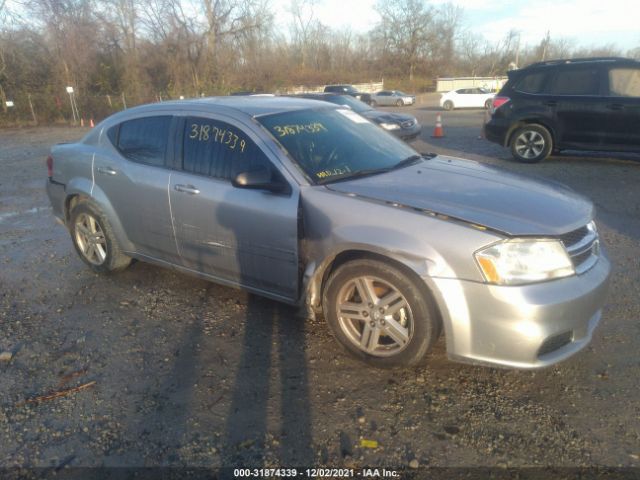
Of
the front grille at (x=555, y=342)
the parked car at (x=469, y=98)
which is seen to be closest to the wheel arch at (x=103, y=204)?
the front grille at (x=555, y=342)

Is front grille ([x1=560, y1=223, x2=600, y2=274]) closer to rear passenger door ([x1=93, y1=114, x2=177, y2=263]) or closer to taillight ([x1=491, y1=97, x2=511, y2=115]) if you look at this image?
rear passenger door ([x1=93, y1=114, x2=177, y2=263])

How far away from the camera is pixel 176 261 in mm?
4066

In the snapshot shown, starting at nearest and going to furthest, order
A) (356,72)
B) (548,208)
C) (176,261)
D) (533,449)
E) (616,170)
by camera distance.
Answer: (533,449), (548,208), (176,261), (616,170), (356,72)

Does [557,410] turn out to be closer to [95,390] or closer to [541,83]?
[95,390]

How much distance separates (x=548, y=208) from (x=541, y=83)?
7494mm

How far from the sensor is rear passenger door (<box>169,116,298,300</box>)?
3.32m

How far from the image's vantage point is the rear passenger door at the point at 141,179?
13.1 ft

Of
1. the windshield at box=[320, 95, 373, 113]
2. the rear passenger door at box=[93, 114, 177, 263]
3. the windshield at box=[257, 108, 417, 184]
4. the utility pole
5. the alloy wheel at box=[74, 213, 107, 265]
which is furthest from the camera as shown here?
the utility pole

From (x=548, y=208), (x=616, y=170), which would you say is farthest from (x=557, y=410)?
(x=616, y=170)

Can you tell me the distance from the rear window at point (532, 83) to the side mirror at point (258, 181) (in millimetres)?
7920

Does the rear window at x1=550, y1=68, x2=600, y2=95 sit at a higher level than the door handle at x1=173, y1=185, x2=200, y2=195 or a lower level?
higher

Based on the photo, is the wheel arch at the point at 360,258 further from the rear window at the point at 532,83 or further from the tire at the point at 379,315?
the rear window at the point at 532,83

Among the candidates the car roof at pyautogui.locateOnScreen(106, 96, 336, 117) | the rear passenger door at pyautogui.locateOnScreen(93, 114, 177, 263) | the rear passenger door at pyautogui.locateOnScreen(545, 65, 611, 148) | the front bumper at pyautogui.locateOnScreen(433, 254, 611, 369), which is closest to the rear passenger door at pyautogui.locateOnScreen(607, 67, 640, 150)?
the rear passenger door at pyautogui.locateOnScreen(545, 65, 611, 148)

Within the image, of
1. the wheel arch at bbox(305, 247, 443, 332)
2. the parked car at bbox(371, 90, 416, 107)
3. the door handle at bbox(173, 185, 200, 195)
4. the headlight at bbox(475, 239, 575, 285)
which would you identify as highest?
the door handle at bbox(173, 185, 200, 195)
